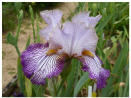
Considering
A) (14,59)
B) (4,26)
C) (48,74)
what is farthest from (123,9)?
(48,74)

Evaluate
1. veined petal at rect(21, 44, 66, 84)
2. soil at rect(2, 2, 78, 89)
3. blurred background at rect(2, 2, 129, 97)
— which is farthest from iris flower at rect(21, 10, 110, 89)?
soil at rect(2, 2, 78, 89)

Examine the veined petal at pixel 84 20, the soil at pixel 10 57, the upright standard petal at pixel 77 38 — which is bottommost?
the soil at pixel 10 57

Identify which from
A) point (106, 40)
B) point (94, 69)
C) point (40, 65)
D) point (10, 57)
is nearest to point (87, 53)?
point (94, 69)

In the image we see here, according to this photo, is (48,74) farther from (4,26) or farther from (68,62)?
(4,26)

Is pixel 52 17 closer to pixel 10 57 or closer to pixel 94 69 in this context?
pixel 94 69

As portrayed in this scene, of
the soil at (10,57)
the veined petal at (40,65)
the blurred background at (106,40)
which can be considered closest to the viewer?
the veined petal at (40,65)

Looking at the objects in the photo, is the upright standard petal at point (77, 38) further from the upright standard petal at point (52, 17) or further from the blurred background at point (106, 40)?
the blurred background at point (106, 40)

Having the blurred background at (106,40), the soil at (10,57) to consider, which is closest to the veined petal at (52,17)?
the blurred background at (106,40)

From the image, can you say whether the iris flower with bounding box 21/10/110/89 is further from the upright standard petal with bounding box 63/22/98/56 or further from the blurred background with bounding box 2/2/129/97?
the blurred background with bounding box 2/2/129/97
